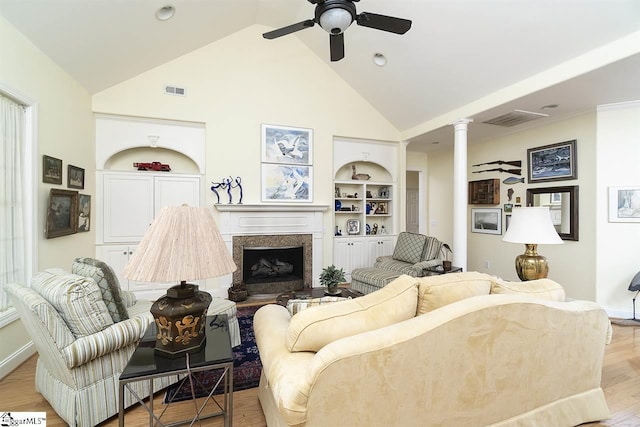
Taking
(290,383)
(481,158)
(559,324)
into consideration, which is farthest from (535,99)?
(290,383)

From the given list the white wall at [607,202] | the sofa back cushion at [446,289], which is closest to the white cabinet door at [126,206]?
the sofa back cushion at [446,289]

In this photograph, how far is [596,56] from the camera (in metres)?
2.91

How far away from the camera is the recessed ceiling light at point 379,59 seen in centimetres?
432

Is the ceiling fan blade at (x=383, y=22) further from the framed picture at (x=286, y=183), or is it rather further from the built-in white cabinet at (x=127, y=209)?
the built-in white cabinet at (x=127, y=209)

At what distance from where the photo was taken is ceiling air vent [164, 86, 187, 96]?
4406 mm

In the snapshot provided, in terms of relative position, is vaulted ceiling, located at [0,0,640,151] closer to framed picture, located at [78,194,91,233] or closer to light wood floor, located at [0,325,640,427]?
framed picture, located at [78,194,91,233]

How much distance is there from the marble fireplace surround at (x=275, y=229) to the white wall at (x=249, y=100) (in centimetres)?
20

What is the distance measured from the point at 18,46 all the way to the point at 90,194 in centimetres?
196

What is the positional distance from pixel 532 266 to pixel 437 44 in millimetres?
2790

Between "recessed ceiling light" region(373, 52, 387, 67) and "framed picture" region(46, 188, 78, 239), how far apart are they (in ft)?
14.1

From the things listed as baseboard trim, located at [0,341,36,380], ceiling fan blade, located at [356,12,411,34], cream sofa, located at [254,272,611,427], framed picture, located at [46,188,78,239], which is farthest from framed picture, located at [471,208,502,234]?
baseboard trim, located at [0,341,36,380]

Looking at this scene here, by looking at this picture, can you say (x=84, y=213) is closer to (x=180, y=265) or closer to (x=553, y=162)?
(x=180, y=265)

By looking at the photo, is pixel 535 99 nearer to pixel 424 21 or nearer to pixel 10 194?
pixel 424 21

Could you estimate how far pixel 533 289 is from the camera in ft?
5.84
